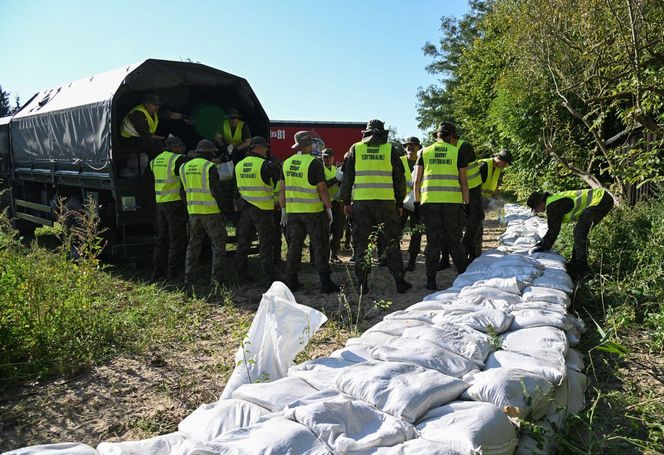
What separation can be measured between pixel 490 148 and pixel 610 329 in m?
13.4

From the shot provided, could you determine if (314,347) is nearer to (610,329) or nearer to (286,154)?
(610,329)

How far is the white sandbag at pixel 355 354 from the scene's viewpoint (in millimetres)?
2823

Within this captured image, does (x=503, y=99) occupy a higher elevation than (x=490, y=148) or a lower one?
higher

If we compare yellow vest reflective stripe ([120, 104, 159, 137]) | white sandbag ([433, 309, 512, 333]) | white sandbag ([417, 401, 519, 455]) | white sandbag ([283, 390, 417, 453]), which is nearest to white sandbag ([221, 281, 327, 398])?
white sandbag ([433, 309, 512, 333])

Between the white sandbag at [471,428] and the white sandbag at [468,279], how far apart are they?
232 cm

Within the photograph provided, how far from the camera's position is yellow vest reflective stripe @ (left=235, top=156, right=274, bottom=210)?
6129 millimetres

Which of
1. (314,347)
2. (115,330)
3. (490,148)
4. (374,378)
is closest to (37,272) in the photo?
(115,330)

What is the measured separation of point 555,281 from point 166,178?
435 cm

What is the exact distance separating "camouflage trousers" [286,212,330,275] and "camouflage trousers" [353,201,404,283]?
1.14 ft

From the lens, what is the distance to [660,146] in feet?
24.4

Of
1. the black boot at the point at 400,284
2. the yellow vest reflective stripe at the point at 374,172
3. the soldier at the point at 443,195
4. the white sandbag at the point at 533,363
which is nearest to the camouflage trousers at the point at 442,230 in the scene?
the soldier at the point at 443,195

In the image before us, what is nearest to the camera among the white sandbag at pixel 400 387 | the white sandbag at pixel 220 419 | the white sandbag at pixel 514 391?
the white sandbag at pixel 220 419

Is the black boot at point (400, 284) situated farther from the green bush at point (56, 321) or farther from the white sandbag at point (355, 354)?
the white sandbag at point (355, 354)

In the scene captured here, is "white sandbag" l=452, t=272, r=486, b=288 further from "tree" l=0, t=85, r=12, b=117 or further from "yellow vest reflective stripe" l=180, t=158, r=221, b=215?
"tree" l=0, t=85, r=12, b=117
